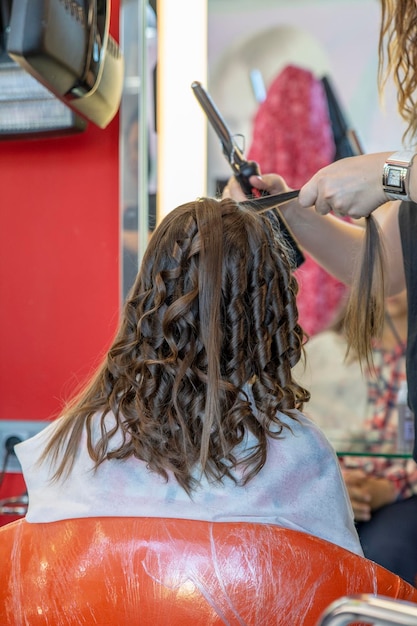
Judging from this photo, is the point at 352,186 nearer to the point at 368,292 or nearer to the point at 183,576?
the point at 368,292

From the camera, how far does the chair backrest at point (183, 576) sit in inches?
37.8

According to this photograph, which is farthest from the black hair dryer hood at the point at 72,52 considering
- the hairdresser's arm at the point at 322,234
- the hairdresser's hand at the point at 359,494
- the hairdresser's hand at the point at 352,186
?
the hairdresser's hand at the point at 359,494

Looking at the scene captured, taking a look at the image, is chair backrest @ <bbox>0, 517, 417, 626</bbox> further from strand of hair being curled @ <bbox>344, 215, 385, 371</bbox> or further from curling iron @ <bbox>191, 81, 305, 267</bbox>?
curling iron @ <bbox>191, 81, 305, 267</bbox>

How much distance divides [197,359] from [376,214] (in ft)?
2.20

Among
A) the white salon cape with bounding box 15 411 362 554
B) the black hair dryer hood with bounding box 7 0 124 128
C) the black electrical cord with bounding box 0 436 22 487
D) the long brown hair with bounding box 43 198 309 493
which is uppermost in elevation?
the black hair dryer hood with bounding box 7 0 124 128

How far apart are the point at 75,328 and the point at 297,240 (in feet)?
2.10

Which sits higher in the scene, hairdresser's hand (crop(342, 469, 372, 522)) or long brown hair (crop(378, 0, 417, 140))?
long brown hair (crop(378, 0, 417, 140))

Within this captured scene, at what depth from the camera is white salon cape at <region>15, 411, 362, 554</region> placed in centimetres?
103

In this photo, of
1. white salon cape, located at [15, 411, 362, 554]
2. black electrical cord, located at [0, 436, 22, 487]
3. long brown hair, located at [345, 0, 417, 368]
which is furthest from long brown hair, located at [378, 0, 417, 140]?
black electrical cord, located at [0, 436, 22, 487]

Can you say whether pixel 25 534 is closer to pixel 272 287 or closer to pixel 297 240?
pixel 272 287

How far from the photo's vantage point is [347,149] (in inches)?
88.4

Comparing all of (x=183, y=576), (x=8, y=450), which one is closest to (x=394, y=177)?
(x=183, y=576)

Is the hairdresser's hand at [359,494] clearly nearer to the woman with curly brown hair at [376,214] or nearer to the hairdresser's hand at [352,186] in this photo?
the woman with curly brown hair at [376,214]

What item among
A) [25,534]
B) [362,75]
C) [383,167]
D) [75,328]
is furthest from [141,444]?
[362,75]
